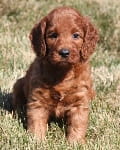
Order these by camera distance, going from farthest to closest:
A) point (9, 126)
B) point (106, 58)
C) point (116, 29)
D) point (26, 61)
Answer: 1. point (116, 29)
2. point (106, 58)
3. point (26, 61)
4. point (9, 126)

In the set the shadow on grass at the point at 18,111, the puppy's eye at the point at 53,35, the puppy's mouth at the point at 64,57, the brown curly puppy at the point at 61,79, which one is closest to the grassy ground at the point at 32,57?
the shadow on grass at the point at 18,111

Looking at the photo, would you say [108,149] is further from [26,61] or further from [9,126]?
[26,61]

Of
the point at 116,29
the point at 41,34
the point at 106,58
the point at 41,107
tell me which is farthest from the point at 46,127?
the point at 116,29

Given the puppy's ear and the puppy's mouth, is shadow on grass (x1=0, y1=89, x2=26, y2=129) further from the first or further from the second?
the puppy's mouth

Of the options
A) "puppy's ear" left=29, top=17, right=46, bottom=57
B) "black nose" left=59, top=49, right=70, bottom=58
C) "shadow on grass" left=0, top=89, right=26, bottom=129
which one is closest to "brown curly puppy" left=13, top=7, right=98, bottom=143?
"puppy's ear" left=29, top=17, right=46, bottom=57

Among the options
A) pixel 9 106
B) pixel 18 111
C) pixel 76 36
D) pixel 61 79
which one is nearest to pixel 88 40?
pixel 76 36

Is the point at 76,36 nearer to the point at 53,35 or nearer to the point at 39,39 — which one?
the point at 53,35
